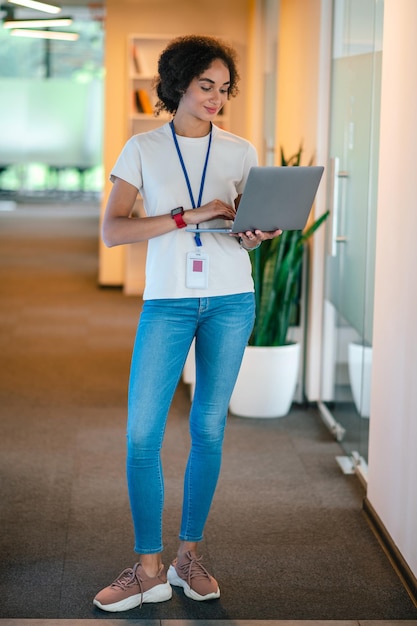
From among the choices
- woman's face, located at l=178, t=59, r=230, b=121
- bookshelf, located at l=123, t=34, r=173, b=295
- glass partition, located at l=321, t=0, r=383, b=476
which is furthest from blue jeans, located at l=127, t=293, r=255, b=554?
bookshelf, located at l=123, t=34, r=173, b=295

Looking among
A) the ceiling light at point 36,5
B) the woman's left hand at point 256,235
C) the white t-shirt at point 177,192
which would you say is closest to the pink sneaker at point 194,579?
the white t-shirt at point 177,192

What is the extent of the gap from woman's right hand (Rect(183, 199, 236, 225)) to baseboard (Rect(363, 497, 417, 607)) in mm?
1260

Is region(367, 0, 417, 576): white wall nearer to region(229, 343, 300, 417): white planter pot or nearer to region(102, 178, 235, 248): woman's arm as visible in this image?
region(102, 178, 235, 248): woman's arm

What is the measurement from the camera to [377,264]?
365cm

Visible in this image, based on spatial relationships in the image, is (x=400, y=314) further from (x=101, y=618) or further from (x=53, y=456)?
(x=53, y=456)

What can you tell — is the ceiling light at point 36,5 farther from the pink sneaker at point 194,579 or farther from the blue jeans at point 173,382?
the pink sneaker at point 194,579

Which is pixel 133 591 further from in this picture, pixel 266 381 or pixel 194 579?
pixel 266 381

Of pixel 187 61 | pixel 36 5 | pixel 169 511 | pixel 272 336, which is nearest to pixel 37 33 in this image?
pixel 36 5

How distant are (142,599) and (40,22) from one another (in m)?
8.90

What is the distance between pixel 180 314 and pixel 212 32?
6.67 metres

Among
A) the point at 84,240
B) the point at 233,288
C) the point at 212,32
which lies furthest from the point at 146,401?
the point at 84,240

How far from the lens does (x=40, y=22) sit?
10766 mm

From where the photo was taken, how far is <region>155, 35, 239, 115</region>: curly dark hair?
2.73 meters

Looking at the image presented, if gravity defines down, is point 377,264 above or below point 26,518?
above
